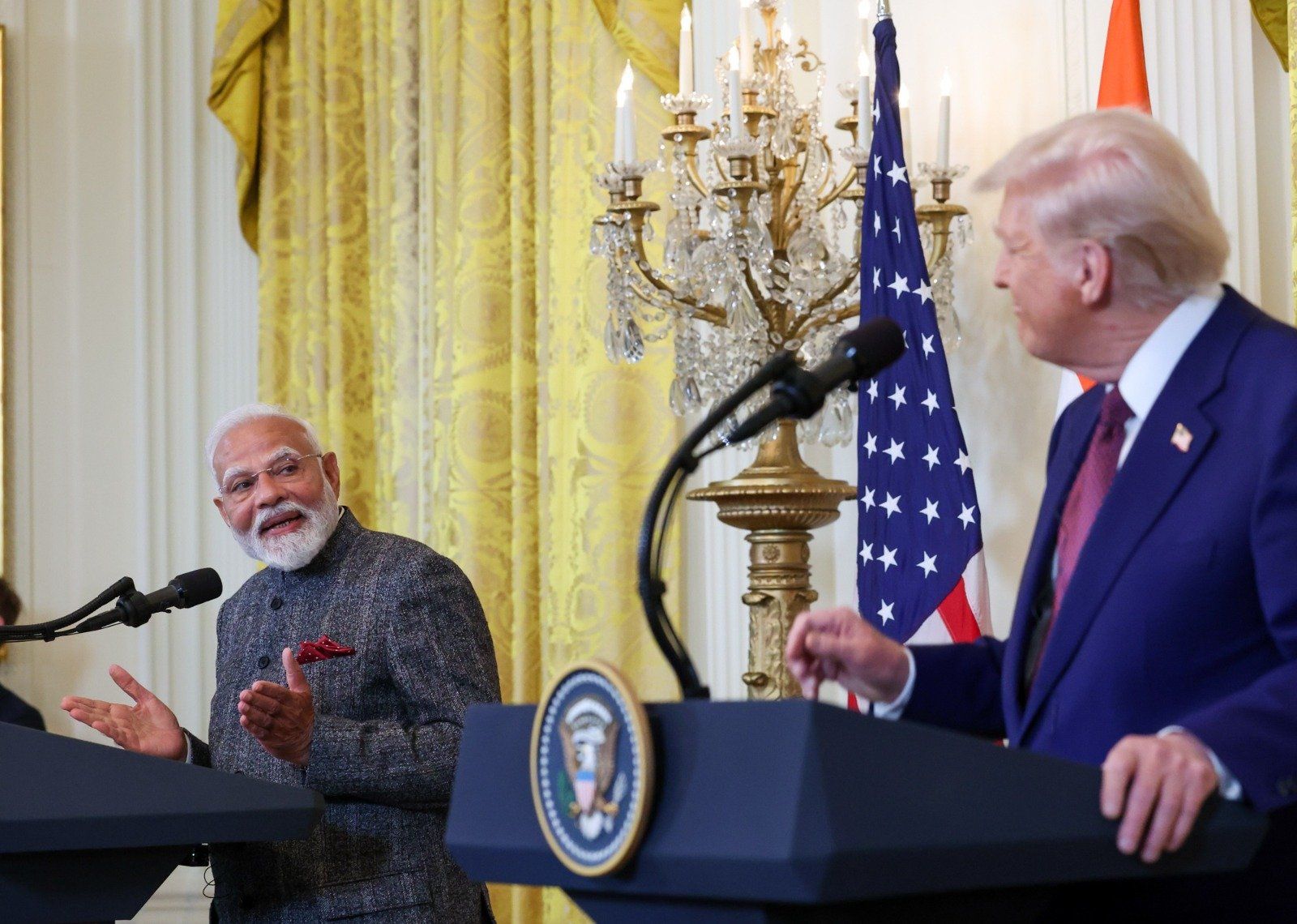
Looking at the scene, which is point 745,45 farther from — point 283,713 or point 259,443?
point 283,713

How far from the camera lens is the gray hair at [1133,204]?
1.71 m

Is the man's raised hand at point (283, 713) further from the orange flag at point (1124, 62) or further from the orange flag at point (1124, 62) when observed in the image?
the orange flag at point (1124, 62)

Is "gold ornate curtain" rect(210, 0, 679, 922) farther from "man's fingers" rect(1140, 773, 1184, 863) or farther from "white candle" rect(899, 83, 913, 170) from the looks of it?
"man's fingers" rect(1140, 773, 1184, 863)

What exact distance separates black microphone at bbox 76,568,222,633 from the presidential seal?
126 centimetres

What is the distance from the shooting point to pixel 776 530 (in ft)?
12.3

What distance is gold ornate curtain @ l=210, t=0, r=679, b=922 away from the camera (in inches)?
190

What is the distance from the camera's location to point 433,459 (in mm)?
5367

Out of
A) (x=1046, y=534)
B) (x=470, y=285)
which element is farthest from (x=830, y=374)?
(x=470, y=285)

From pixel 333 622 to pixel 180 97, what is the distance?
11.8 feet

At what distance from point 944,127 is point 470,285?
1.84 meters

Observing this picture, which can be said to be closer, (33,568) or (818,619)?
(818,619)

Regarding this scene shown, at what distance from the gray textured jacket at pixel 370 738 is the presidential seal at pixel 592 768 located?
1415 millimetres

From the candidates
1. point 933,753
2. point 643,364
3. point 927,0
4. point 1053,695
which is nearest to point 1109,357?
point 1053,695

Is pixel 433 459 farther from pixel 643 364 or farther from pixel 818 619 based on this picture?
pixel 818 619
